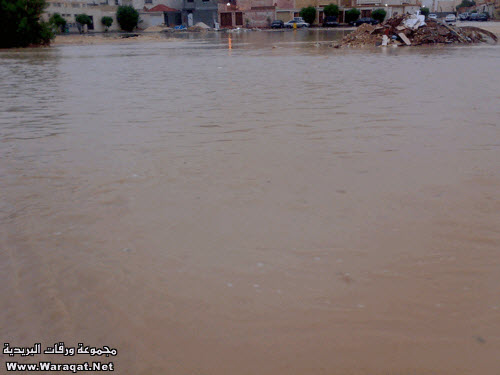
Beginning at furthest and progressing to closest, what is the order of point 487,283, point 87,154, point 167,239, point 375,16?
point 375,16 < point 87,154 < point 167,239 < point 487,283

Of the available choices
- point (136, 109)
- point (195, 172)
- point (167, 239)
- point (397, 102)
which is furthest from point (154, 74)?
point (167, 239)

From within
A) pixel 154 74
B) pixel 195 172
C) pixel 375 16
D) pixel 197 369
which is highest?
pixel 375 16

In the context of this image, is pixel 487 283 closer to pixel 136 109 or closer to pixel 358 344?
pixel 358 344

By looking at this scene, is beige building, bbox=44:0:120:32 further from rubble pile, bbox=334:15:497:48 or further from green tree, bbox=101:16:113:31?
rubble pile, bbox=334:15:497:48

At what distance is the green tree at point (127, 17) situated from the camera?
186 ft

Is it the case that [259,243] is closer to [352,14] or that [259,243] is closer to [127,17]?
[127,17]

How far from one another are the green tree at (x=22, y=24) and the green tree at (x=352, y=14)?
132 feet

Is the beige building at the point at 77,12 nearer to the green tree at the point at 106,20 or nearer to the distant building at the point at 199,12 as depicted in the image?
the green tree at the point at 106,20

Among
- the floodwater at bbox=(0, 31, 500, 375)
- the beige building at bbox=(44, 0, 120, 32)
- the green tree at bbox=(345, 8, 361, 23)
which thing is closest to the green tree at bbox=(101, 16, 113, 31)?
the beige building at bbox=(44, 0, 120, 32)

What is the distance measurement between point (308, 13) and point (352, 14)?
561 centimetres

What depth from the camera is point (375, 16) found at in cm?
5747

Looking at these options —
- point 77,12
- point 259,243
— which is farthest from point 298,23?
point 259,243

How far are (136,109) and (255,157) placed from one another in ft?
10.8

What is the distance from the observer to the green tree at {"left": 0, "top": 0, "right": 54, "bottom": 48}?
29.0 metres
